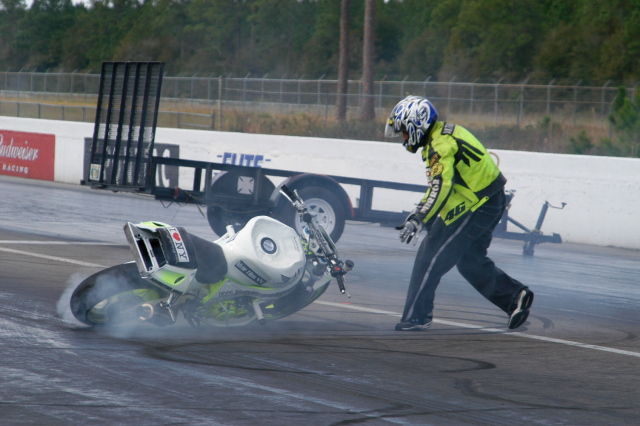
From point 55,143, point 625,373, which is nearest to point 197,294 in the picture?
point 625,373

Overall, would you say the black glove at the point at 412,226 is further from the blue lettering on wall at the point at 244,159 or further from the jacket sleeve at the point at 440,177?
the blue lettering on wall at the point at 244,159

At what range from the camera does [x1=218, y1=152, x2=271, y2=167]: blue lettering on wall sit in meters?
19.0

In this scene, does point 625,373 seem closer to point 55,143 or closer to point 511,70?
point 55,143

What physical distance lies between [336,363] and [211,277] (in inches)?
42.4

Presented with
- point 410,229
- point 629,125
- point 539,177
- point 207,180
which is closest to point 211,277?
point 410,229

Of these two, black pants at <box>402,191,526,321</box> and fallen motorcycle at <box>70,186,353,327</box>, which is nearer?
fallen motorcycle at <box>70,186,353,327</box>

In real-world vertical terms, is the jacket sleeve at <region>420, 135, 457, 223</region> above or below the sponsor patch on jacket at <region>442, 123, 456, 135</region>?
below

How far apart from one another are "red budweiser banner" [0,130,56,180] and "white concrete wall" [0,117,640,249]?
654 cm

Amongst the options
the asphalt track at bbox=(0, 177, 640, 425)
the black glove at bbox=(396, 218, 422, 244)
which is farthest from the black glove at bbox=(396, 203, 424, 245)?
the asphalt track at bbox=(0, 177, 640, 425)

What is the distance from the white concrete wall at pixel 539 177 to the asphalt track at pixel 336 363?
4255mm

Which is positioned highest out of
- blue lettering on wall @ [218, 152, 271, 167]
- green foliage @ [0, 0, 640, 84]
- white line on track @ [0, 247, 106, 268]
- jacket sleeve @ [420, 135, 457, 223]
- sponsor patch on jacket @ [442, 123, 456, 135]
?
green foliage @ [0, 0, 640, 84]

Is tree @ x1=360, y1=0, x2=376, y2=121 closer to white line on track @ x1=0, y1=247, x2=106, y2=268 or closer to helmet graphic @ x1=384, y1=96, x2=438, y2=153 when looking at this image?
white line on track @ x1=0, y1=247, x2=106, y2=268

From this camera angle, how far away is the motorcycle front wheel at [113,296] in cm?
627

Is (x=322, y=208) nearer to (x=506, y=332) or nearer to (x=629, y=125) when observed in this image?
(x=506, y=332)
